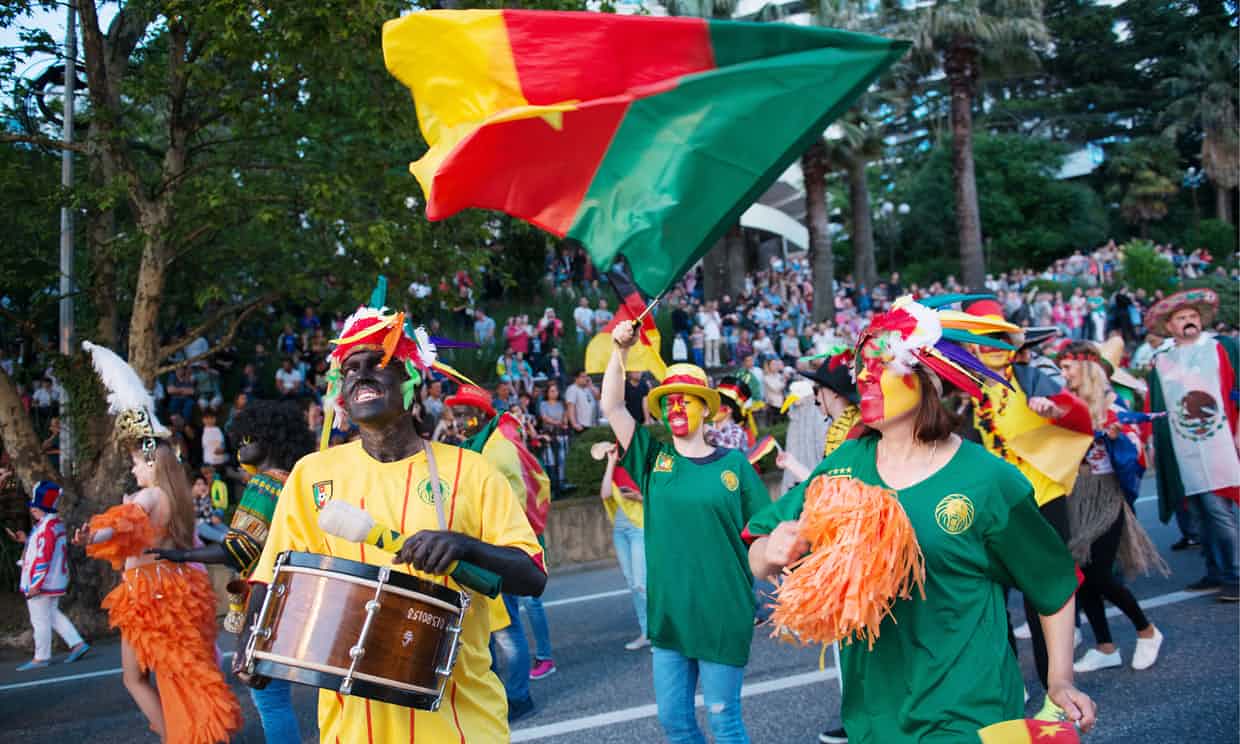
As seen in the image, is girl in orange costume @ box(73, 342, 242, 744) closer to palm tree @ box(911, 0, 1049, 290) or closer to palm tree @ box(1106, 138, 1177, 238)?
palm tree @ box(911, 0, 1049, 290)

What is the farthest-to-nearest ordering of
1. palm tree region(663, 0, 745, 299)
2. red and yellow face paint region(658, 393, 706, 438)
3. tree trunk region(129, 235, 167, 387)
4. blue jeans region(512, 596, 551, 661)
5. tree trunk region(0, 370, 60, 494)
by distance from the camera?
palm tree region(663, 0, 745, 299) < tree trunk region(129, 235, 167, 387) < tree trunk region(0, 370, 60, 494) < blue jeans region(512, 596, 551, 661) < red and yellow face paint region(658, 393, 706, 438)

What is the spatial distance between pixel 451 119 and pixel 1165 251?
37.3 m

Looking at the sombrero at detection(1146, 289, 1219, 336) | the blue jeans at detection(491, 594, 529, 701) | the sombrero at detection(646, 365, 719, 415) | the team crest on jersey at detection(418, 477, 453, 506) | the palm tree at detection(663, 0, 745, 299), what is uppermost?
the palm tree at detection(663, 0, 745, 299)

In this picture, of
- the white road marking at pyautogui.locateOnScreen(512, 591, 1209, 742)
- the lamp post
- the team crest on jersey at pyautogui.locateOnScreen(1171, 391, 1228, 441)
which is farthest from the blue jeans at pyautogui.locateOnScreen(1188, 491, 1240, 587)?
the lamp post

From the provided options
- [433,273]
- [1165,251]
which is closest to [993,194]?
[1165,251]

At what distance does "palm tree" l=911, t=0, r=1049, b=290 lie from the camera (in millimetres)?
29094

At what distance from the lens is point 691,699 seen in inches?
198

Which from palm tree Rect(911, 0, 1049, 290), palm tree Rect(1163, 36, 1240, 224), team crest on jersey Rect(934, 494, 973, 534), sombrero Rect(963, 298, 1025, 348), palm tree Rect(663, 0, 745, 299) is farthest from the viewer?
palm tree Rect(1163, 36, 1240, 224)

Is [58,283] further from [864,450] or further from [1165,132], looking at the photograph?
[1165,132]

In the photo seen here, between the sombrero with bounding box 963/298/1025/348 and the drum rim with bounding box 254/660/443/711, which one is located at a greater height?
the sombrero with bounding box 963/298/1025/348

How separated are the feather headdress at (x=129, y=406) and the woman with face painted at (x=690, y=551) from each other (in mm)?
2888

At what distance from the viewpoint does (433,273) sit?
12531 mm

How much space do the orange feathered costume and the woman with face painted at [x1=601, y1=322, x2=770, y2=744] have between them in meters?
2.50

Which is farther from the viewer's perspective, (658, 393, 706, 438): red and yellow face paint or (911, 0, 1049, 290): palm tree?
(911, 0, 1049, 290): palm tree
